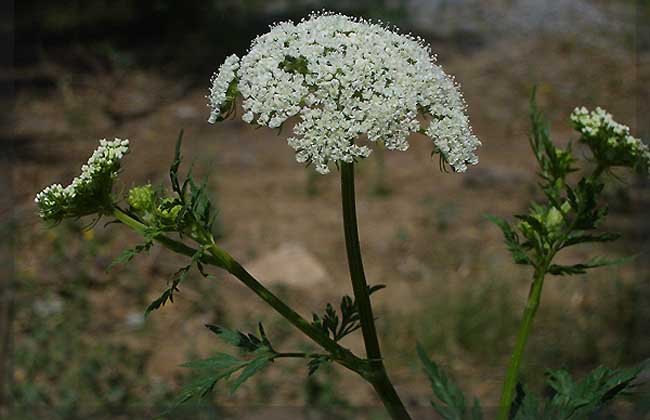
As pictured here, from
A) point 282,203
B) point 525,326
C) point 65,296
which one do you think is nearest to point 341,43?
point 525,326

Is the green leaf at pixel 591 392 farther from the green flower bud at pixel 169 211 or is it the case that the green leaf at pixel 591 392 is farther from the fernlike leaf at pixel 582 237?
the green flower bud at pixel 169 211

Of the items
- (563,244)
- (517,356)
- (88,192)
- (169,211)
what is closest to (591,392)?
(517,356)

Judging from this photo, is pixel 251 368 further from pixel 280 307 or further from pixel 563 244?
pixel 563 244

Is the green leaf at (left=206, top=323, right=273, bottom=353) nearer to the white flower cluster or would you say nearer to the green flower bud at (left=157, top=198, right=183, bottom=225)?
the green flower bud at (left=157, top=198, right=183, bottom=225)

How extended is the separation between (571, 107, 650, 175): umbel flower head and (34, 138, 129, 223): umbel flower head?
44.8 inches

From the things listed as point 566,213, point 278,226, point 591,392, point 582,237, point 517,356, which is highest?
point 278,226

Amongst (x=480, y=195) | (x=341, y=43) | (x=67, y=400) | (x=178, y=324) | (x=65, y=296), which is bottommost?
(x=341, y=43)

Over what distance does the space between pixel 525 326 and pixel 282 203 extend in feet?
13.1

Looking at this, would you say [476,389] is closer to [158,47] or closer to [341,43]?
→ [341,43]

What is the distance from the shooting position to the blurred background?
4.04 meters

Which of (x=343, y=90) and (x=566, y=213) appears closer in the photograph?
(x=343, y=90)

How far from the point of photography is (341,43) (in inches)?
62.6

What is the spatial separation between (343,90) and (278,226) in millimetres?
4052

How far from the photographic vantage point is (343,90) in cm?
153
